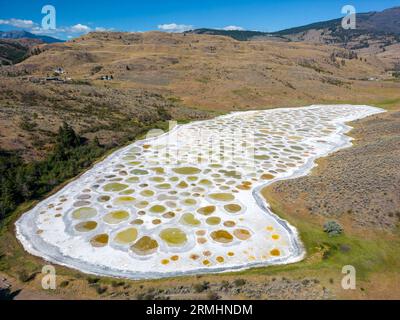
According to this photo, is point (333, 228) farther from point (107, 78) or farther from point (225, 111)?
point (107, 78)

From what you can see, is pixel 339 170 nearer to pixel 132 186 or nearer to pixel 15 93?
pixel 132 186

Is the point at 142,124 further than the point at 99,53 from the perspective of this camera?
No

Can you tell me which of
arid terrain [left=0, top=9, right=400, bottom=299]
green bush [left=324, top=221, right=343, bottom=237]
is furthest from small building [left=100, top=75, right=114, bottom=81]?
green bush [left=324, top=221, right=343, bottom=237]

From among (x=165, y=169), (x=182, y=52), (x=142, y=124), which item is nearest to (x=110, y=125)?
(x=142, y=124)

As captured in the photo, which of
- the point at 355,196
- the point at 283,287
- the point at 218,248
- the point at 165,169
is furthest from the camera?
the point at 165,169

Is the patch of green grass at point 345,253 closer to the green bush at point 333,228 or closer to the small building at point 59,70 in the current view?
the green bush at point 333,228

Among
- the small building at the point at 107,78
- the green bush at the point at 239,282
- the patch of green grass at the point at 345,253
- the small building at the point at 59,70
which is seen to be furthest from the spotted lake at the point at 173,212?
the small building at the point at 59,70

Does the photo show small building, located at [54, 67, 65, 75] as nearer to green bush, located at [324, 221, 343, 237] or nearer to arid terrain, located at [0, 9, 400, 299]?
arid terrain, located at [0, 9, 400, 299]

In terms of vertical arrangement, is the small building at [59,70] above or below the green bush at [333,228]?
above
